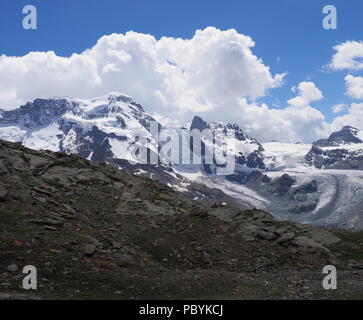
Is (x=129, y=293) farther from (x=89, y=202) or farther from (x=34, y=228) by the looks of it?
(x=89, y=202)

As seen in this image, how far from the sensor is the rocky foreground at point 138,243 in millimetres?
27062

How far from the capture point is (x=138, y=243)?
38.6 m

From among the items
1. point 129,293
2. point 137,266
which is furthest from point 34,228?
point 129,293

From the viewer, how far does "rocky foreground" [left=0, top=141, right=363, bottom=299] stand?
27.1 m

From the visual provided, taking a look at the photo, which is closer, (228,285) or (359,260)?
(228,285)
